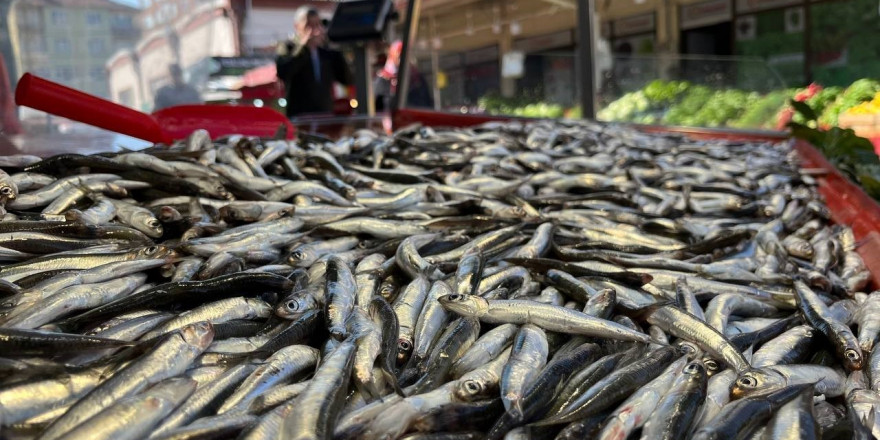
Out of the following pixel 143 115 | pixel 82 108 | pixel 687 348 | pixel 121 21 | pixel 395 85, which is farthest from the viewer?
pixel 121 21

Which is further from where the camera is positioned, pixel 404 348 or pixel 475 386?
pixel 404 348

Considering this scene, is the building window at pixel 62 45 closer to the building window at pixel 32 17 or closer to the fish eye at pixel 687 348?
the building window at pixel 32 17

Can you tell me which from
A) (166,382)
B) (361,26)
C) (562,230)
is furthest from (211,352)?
(361,26)

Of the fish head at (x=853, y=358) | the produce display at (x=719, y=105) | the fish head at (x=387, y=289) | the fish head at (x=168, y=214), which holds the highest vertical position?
the produce display at (x=719, y=105)

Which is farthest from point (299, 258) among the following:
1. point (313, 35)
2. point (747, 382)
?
point (313, 35)

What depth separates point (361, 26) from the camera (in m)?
8.34

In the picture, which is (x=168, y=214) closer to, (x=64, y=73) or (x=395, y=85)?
(x=395, y=85)

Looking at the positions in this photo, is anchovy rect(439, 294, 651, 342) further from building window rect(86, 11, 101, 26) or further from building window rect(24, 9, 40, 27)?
building window rect(86, 11, 101, 26)

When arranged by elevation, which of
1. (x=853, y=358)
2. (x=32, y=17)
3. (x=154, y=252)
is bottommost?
(x=853, y=358)

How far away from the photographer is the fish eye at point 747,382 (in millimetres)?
1767

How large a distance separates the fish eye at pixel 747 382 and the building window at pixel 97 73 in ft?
35.1

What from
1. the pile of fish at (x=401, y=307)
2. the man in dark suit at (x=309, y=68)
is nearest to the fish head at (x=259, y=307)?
the pile of fish at (x=401, y=307)

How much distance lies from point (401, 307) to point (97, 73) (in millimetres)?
9895

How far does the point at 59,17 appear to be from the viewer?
9289 millimetres
